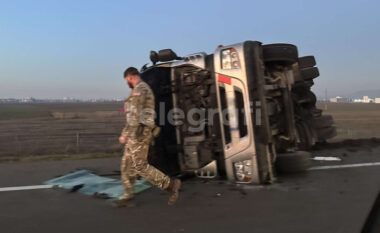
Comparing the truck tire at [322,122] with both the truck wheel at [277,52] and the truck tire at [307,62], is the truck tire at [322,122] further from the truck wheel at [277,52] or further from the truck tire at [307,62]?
the truck wheel at [277,52]

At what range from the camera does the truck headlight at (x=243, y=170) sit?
4934 mm

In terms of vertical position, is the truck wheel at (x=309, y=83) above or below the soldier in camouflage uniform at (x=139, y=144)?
above

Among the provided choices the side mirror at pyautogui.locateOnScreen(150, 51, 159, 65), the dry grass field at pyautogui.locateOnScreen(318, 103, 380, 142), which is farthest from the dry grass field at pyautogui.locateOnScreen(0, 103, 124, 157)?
the dry grass field at pyautogui.locateOnScreen(318, 103, 380, 142)

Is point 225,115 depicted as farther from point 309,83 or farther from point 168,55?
point 309,83

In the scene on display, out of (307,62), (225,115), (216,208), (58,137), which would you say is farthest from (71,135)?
(216,208)

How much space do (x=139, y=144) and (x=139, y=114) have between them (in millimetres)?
418

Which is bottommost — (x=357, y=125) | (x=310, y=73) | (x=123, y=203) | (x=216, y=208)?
(x=357, y=125)

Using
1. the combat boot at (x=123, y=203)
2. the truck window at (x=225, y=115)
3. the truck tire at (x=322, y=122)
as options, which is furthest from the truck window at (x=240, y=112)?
the truck tire at (x=322, y=122)

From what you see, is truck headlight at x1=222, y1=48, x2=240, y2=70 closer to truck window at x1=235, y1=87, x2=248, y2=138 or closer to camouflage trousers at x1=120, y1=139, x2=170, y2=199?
truck window at x1=235, y1=87, x2=248, y2=138

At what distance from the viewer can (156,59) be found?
6012 mm

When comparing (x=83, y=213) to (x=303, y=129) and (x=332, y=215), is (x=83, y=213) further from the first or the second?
(x=303, y=129)

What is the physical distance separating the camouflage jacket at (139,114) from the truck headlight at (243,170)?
167 centimetres

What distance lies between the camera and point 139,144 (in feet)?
13.9

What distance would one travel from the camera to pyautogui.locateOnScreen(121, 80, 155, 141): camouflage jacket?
13.8 feet
